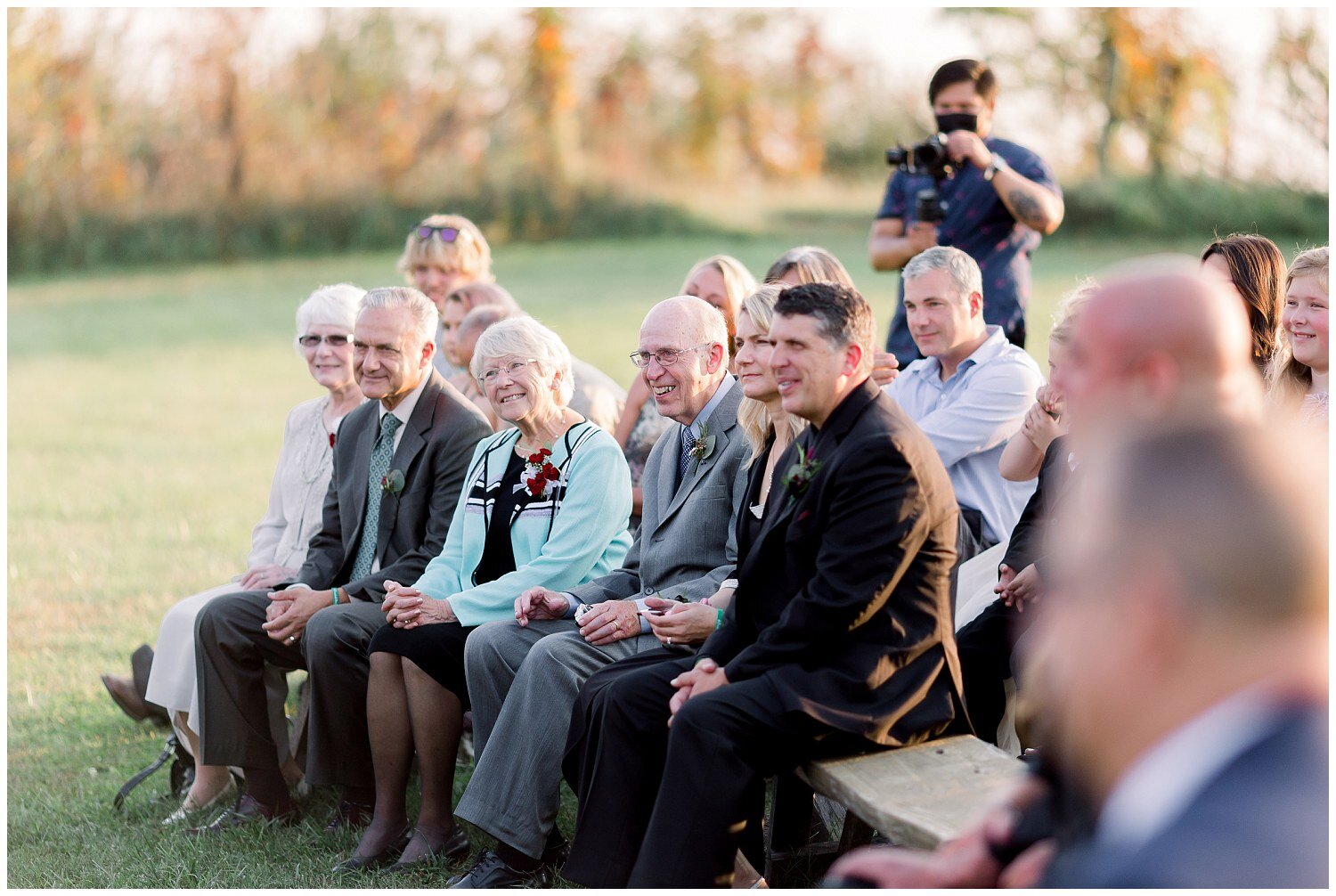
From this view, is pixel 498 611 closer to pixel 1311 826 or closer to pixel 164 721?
pixel 164 721

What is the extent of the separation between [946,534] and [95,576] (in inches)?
267

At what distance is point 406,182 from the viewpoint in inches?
1079

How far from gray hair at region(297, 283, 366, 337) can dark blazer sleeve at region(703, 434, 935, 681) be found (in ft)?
9.41

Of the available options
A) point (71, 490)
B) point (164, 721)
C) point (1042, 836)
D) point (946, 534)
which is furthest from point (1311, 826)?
point (71, 490)

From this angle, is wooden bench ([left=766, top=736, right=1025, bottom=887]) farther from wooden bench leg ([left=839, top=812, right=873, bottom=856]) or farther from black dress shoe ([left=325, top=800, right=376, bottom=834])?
black dress shoe ([left=325, top=800, right=376, bottom=834])

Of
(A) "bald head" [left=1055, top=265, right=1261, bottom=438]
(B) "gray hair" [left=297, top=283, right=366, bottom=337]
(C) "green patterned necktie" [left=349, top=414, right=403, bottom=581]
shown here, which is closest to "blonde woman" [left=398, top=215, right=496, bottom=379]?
(B) "gray hair" [left=297, top=283, right=366, bottom=337]

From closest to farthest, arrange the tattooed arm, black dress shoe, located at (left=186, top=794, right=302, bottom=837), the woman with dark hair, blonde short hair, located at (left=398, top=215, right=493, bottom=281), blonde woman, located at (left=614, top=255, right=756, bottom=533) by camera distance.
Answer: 1. the woman with dark hair
2. black dress shoe, located at (left=186, top=794, right=302, bottom=837)
3. blonde woman, located at (left=614, top=255, right=756, bottom=533)
4. the tattooed arm
5. blonde short hair, located at (left=398, top=215, right=493, bottom=281)

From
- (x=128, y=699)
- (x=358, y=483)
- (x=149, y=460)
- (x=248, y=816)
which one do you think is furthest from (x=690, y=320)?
(x=149, y=460)

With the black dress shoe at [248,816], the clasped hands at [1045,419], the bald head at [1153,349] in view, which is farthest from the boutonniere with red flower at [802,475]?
the black dress shoe at [248,816]

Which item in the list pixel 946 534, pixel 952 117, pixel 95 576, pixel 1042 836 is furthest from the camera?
pixel 95 576

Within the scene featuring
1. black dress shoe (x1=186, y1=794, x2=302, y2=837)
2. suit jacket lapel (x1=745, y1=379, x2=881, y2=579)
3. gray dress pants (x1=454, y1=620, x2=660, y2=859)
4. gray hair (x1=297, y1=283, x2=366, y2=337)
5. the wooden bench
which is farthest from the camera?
gray hair (x1=297, y1=283, x2=366, y2=337)

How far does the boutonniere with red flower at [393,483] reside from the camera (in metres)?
5.09

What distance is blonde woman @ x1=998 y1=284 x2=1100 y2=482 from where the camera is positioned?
14.0 feet

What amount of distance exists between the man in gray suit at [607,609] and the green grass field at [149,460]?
1.48 ft
